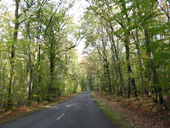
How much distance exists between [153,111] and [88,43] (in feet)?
63.5

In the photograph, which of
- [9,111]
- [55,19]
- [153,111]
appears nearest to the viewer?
[153,111]

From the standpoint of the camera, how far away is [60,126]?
237 inches

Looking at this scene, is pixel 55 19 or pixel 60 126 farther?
pixel 55 19

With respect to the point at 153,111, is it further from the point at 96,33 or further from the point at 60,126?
the point at 96,33

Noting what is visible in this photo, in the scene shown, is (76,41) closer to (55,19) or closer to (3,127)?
(55,19)

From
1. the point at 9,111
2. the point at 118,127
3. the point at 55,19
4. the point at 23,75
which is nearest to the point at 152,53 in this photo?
the point at 118,127

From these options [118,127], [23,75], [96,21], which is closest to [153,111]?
[118,127]

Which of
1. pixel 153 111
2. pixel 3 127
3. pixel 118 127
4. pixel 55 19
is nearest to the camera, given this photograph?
pixel 118 127

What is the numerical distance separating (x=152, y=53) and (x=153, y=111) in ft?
14.0

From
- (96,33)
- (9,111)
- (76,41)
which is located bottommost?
(9,111)

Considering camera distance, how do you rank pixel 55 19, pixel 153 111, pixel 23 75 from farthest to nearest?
pixel 23 75 < pixel 55 19 < pixel 153 111

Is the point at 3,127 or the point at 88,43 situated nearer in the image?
the point at 3,127

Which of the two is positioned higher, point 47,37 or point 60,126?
point 47,37

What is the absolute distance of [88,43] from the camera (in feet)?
83.6
